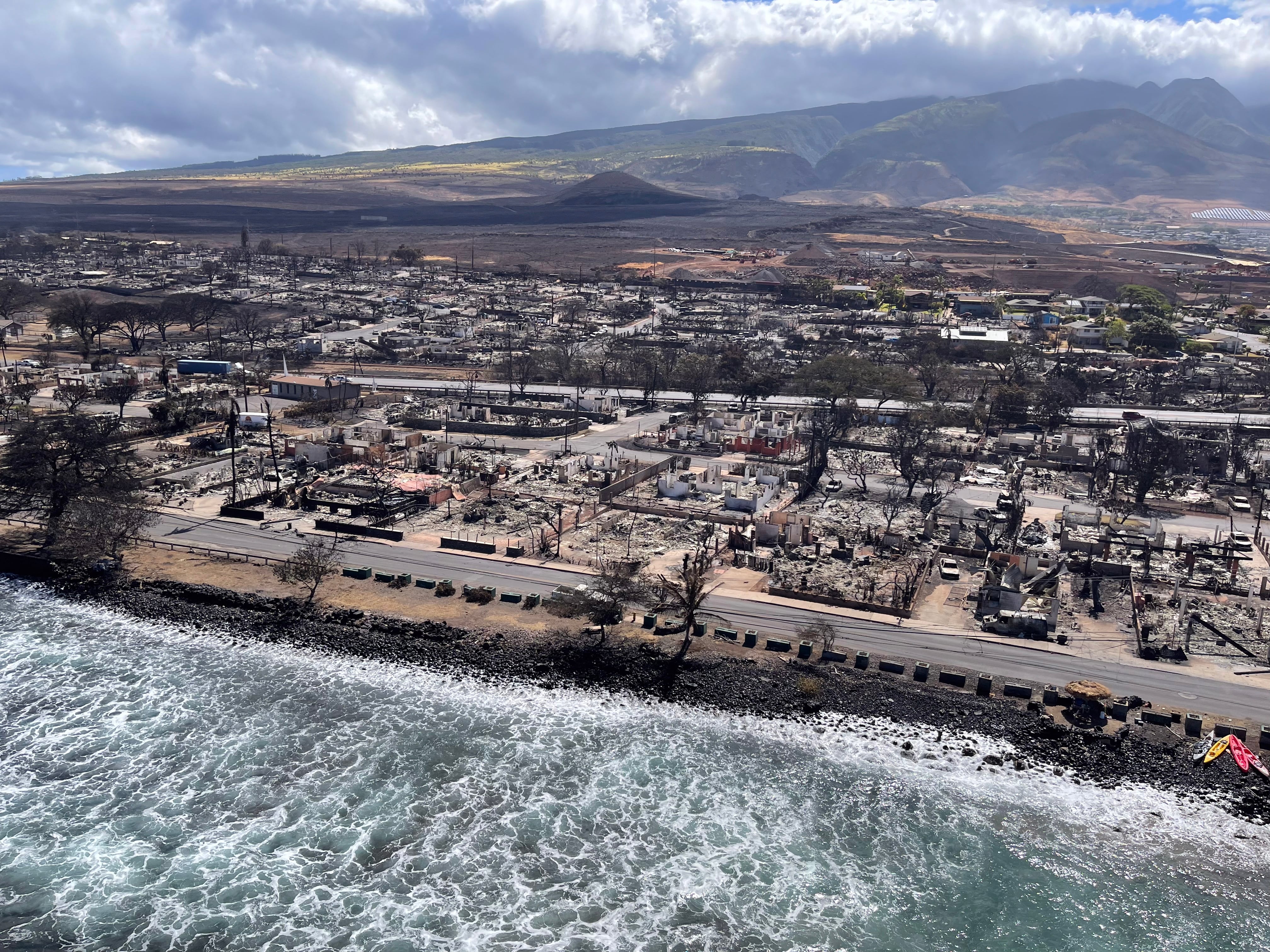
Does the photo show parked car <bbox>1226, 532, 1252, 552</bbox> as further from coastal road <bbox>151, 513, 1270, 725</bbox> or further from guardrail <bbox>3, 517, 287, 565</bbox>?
guardrail <bbox>3, 517, 287, 565</bbox>

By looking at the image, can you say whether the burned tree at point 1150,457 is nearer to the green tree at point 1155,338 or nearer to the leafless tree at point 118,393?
the green tree at point 1155,338

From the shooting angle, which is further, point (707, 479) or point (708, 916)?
point (707, 479)

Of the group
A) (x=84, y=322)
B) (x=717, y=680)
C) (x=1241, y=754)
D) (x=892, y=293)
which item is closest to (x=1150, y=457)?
(x=1241, y=754)

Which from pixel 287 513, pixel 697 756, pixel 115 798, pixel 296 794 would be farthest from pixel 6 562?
pixel 697 756

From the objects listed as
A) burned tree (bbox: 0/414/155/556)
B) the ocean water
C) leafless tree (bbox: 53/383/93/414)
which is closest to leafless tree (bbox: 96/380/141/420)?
leafless tree (bbox: 53/383/93/414)

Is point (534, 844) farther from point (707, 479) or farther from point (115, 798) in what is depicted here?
point (707, 479)

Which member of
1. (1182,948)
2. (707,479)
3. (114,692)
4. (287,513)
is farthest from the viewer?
(707,479)

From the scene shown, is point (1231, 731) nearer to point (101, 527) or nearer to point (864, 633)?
point (864, 633)
